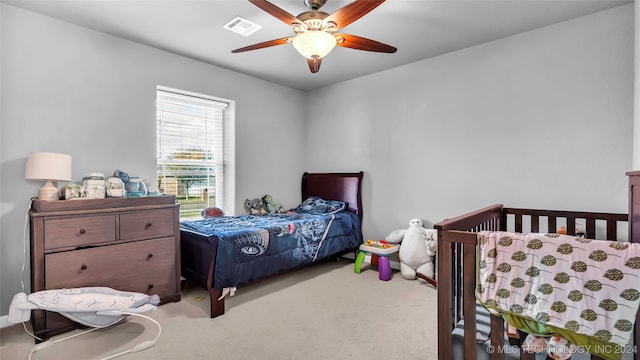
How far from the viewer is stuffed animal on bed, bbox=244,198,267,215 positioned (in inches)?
149

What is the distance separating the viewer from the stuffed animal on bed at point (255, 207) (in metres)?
3.79

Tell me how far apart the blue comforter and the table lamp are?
995mm

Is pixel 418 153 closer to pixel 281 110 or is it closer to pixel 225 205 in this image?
pixel 281 110

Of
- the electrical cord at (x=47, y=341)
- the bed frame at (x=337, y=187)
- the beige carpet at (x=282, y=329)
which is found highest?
the bed frame at (x=337, y=187)

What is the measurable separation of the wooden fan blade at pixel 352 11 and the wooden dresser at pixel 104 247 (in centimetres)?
198

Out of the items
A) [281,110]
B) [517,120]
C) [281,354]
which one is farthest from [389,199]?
[281,354]

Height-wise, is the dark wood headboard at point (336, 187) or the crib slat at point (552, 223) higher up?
the dark wood headboard at point (336, 187)

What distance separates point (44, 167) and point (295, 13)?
2142 mm

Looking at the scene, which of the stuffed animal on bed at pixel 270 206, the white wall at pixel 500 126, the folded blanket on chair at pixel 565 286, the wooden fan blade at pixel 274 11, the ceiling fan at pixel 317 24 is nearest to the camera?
the folded blanket on chair at pixel 565 286

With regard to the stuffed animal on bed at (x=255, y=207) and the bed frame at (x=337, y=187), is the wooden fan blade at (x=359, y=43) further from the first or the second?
the stuffed animal on bed at (x=255, y=207)

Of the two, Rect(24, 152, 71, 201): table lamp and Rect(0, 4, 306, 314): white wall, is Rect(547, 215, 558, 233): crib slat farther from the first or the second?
Rect(24, 152, 71, 201): table lamp

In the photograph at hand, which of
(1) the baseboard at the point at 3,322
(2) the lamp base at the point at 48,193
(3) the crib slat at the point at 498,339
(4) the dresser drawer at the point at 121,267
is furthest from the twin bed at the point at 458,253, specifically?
(1) the baseboard at the point at 3,322

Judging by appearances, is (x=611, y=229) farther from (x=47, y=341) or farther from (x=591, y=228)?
(x=47, y=341)

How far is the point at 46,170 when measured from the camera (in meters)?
2.12
